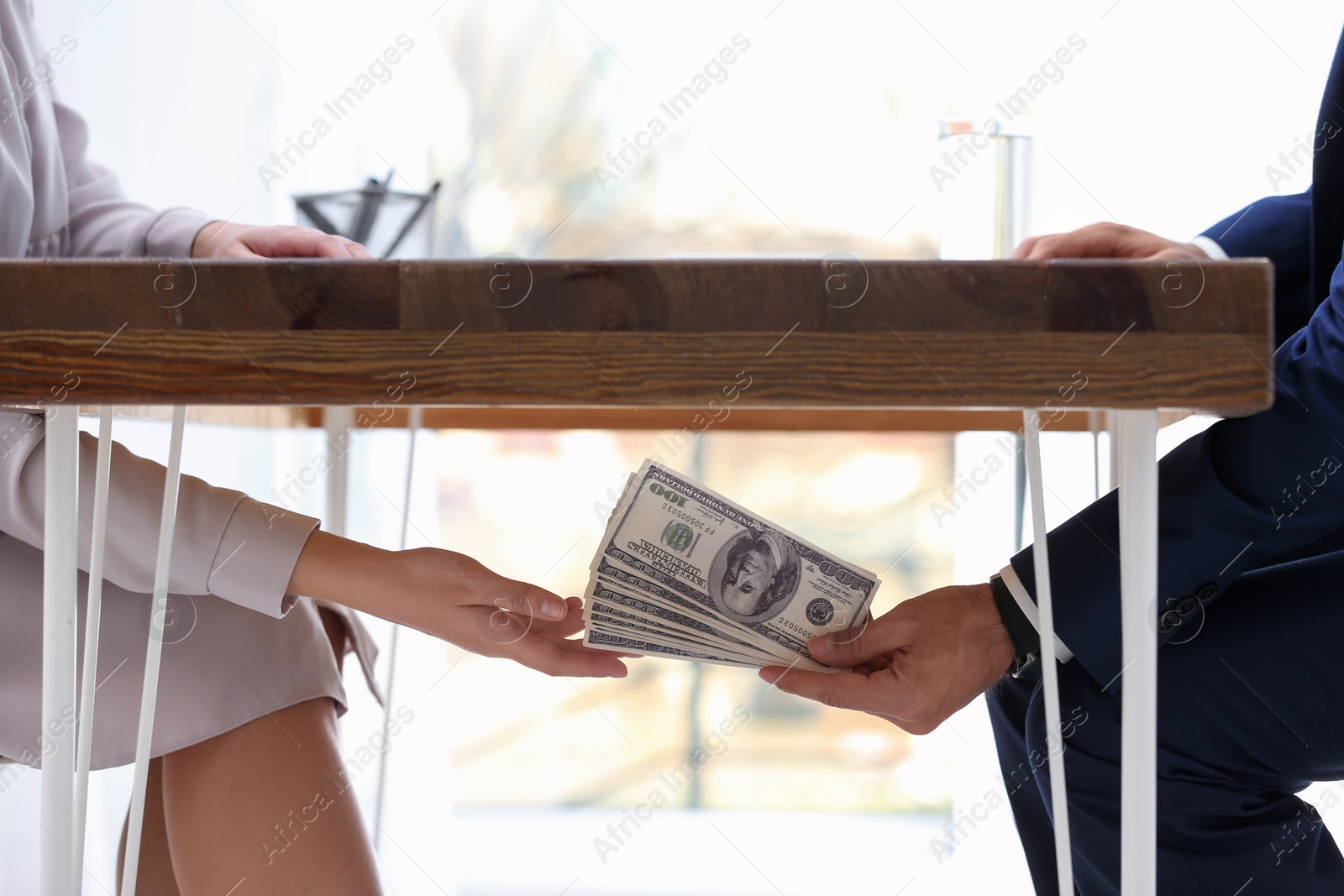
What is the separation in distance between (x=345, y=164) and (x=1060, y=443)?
1653 mm

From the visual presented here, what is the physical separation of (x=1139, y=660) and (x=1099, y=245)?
24 cm

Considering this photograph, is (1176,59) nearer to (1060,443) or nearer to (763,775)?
(1060,443)

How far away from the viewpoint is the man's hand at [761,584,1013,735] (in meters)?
0.73

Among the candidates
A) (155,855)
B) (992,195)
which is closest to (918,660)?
(992,195)

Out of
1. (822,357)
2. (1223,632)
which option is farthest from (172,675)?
(1223,632)

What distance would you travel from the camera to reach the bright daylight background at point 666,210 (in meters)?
2.00

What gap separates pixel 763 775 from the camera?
10.0 ft

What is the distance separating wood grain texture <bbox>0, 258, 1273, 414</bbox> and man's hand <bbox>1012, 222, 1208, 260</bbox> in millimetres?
92

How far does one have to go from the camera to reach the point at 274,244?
2.62 feet

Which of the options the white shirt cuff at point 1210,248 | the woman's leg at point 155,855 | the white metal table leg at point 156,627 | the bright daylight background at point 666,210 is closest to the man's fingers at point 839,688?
the white metal table leg at point 156,627

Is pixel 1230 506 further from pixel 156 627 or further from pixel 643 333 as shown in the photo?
pixel 156 627

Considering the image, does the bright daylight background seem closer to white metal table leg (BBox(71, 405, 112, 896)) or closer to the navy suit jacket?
the navy suit jacket

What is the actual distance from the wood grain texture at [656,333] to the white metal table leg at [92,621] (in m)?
0.17

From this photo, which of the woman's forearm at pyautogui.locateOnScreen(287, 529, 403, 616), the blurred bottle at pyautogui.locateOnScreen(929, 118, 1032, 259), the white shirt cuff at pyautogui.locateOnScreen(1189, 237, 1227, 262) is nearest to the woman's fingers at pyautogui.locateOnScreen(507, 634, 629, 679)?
the woman's forearm at pyautogui.locateOnScreen(287, 529, 403, 616)
